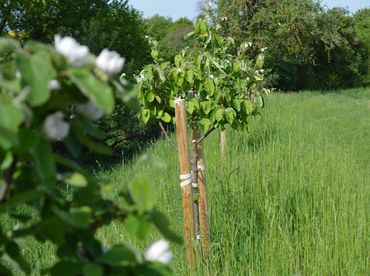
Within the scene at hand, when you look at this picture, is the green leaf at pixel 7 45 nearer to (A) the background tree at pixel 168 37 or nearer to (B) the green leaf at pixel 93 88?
(B) the green leaf at pixel 93 88

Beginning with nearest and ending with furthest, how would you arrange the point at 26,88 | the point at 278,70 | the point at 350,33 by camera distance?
the point at 26,88 → the point at 278,70 → the point at 350,33

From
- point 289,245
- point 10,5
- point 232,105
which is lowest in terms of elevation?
point 289,245

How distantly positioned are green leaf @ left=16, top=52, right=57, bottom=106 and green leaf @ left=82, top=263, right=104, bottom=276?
180mm

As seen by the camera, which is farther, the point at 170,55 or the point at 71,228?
the point at 170,55

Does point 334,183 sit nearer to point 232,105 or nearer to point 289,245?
point 232,105

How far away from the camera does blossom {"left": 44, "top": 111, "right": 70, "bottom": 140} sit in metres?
0.59

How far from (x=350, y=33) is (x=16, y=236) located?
2617 cm

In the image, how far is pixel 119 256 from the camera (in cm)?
62

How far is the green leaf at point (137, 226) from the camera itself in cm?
62

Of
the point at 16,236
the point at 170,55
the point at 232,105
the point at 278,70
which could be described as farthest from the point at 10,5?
the point at 278,70

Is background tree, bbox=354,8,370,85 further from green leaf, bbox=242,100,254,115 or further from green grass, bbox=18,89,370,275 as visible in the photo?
green leaf, bbox=242,100,254,115

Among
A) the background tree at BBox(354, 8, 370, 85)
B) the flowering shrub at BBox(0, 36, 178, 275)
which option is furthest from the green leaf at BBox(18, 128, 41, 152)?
the background tree at BBox(354, 8, 370, 85)

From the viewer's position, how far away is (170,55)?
40.9ft

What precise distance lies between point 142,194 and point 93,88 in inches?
5.1
